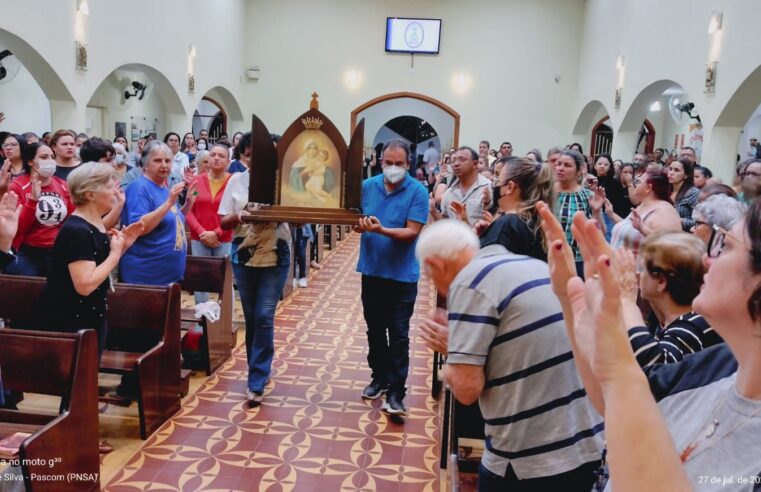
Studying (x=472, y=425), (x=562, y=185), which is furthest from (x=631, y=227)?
(x=472, y=425)

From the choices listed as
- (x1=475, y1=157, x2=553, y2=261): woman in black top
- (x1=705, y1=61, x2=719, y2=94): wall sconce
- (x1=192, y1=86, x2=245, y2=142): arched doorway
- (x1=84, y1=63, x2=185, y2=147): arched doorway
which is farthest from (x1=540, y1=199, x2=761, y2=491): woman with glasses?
(x1=192, y1=86, x2=245, y2=142): arched doorway

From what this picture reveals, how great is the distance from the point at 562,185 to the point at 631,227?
773 mm

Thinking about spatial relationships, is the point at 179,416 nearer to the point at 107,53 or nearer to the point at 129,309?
the point at 129,309

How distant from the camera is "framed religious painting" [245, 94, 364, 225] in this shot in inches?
153

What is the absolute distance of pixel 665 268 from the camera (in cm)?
200

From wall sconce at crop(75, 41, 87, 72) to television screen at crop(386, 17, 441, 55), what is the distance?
802 cm

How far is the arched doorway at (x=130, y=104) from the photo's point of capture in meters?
12.4

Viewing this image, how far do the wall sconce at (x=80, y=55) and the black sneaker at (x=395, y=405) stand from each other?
25.2 feet

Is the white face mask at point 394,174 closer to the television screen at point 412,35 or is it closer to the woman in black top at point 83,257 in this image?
the woman in black top at point 83,257

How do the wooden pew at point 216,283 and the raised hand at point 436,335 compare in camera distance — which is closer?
the raised hand at point 436,335

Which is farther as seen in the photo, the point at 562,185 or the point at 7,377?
the point at 562,185

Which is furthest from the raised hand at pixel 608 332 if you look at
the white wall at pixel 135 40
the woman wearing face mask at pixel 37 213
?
the white wall at pixel 135 40

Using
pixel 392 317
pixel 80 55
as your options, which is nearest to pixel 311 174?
pixel 392 317

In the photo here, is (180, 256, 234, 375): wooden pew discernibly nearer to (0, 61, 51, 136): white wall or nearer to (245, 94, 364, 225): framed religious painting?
(245, 94, 364, 225): framed religious painting
